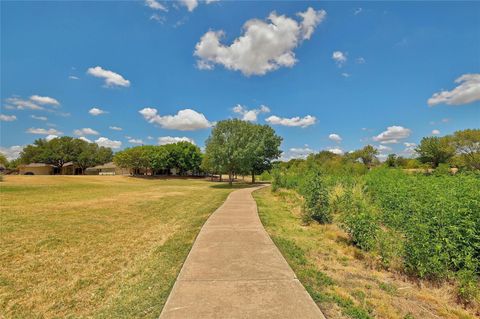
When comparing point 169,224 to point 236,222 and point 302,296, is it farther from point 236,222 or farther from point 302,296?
point 302,296

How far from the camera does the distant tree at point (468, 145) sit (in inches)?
1626

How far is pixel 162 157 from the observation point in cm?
5391

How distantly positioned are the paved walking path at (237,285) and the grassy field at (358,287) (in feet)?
1.03

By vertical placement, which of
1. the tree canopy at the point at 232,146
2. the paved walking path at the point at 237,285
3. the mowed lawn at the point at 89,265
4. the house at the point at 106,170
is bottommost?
the mowed lawn at the point at 89,265

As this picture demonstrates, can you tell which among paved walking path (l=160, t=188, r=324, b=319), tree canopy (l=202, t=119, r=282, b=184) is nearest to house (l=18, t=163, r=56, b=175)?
tree canopy (l=202, t=119, r=282, b=184)

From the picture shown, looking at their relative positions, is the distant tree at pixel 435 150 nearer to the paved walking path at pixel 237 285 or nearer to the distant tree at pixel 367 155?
the distant tree at pixel 367 155

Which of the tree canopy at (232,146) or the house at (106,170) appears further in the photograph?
the house at (106,170)

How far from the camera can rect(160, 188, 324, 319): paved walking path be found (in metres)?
2.79

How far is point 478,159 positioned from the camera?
132ft

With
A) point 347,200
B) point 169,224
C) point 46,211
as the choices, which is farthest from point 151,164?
point 347,200

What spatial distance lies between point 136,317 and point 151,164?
54774mm

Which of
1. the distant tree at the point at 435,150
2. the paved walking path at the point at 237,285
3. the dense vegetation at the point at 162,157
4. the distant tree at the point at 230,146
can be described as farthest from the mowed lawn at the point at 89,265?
the distant tree at the point at 435,150

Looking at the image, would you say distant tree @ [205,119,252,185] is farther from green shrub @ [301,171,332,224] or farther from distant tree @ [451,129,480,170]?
distant tree @ [451,129,480,170]

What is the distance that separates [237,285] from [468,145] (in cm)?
5679
